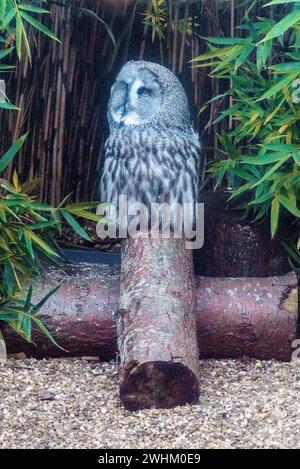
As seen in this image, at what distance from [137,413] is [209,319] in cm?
48

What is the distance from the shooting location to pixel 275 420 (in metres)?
2.32

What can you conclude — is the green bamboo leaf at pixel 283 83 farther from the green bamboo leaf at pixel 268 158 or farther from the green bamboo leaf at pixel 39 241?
the green bamboo leaf at pixel 39 241

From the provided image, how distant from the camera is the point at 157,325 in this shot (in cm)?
242

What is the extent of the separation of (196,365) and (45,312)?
1.70 ft

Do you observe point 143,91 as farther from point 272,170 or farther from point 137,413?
point 137,413

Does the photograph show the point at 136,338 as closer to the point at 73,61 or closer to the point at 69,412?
the point at 69,412

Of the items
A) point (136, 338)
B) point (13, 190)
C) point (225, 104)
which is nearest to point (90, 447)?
point (136, 338)

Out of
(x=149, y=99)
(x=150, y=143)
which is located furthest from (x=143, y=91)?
(x=150, y=143)

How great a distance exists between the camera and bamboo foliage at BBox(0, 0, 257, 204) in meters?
3.33

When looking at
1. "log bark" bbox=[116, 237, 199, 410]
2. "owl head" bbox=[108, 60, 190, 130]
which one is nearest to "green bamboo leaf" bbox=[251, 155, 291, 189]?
"log bark" bbox=[116, 237, 199, 410]

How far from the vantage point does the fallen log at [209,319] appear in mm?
2695

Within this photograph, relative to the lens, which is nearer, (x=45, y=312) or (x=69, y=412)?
(x=69, y=412)

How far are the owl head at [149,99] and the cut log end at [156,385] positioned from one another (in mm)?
929

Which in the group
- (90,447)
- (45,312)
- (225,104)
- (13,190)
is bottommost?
(90,447)
